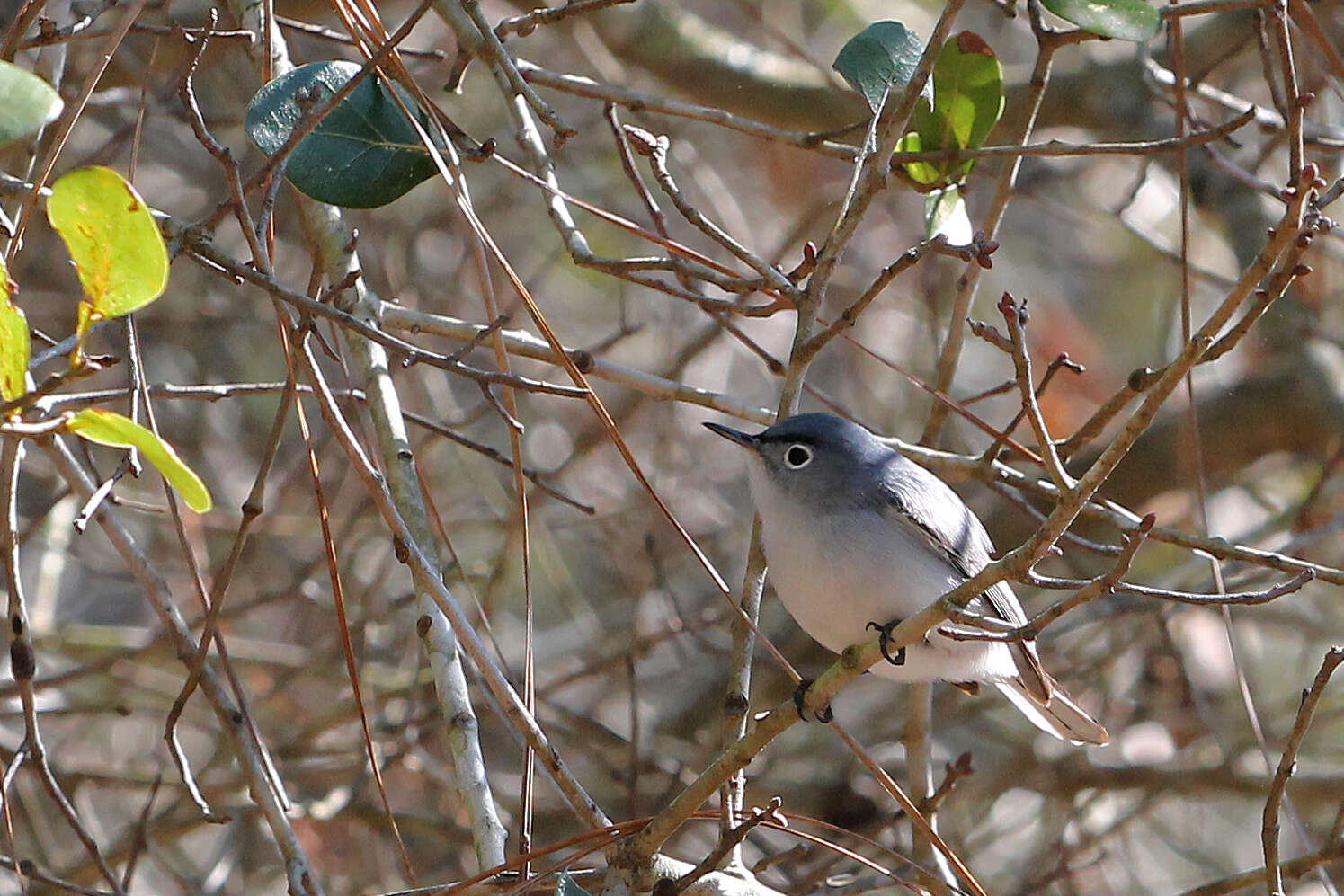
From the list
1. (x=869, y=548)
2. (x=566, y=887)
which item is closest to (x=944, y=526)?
(x=869, y=548)

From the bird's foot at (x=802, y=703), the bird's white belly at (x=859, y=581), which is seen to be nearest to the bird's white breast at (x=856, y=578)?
the bird's white belly at (x=859, y=581)

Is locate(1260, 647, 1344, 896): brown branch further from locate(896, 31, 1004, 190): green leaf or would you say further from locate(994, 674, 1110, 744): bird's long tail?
locate(896, 31, 1004, 190): green leaf

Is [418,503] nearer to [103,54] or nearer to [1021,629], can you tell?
[103,54]

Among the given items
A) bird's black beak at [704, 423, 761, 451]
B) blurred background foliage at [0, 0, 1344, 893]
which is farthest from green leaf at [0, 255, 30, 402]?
blurred background foliage at [0, 0, 1344, 893]

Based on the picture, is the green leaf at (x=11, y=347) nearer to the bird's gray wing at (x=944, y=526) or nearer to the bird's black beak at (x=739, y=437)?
the bird's black beak at (x=739, y=437)

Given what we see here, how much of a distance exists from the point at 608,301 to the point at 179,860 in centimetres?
300

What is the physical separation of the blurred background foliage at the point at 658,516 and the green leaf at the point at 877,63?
42.8 inches

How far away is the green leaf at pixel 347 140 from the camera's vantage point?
2385 mm

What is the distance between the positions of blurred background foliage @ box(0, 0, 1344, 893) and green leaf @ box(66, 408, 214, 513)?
6.40 ft

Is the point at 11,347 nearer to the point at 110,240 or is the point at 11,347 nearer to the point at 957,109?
the point at 110,240

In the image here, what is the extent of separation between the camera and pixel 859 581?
275 centimetres

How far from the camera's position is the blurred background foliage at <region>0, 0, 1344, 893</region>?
4.18 m

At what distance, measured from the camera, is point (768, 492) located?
293 cm

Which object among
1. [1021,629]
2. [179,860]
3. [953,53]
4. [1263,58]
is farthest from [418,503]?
[179,860]
